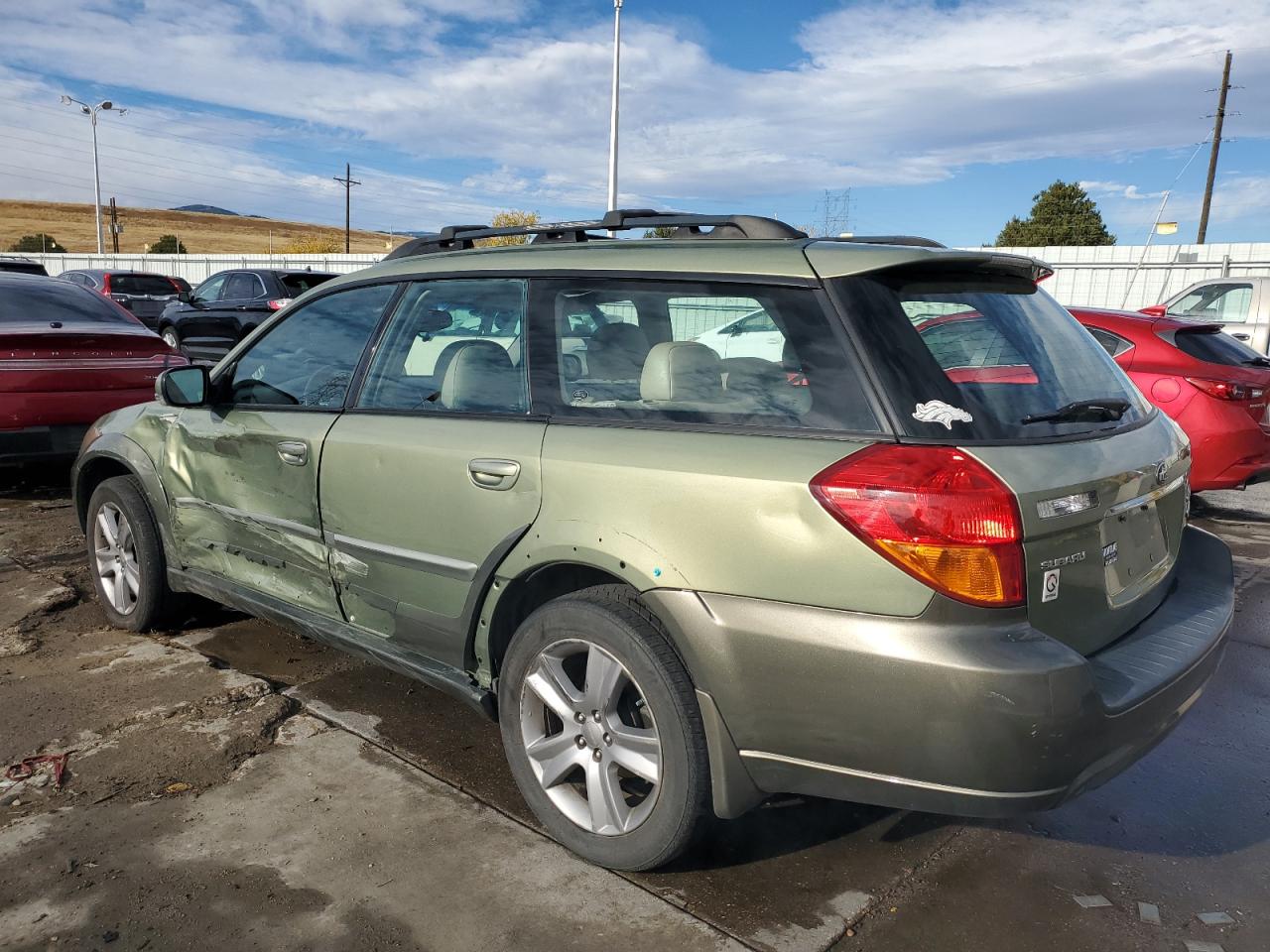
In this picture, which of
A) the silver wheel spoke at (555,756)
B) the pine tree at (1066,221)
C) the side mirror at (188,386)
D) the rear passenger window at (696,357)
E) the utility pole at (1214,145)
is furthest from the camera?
the pine tree at (1066,221)

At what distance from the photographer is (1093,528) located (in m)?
2.37

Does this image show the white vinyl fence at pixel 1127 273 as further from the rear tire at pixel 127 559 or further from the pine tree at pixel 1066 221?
the pine tree at pixel 1066 221

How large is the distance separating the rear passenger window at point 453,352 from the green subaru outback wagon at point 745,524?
0.04 ft

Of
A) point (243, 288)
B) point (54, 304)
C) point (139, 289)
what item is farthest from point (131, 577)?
point (139, 289)

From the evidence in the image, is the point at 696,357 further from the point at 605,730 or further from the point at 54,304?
the point at 54,304

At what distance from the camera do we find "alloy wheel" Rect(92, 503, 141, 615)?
14.4 feet

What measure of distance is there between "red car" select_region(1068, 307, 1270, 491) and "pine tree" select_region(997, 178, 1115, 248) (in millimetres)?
48257

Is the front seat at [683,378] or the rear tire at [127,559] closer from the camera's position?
the front seat at [683,378]

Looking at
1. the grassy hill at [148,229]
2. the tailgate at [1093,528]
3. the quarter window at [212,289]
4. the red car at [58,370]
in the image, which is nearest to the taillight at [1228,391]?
the tailgate at [1093,528]

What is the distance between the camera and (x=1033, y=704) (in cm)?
207

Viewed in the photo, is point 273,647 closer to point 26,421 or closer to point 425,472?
point 425,472

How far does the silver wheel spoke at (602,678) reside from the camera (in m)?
2.53

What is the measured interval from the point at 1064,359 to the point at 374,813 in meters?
2.40

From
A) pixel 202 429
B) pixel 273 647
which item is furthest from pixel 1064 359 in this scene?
pixel 273 647
